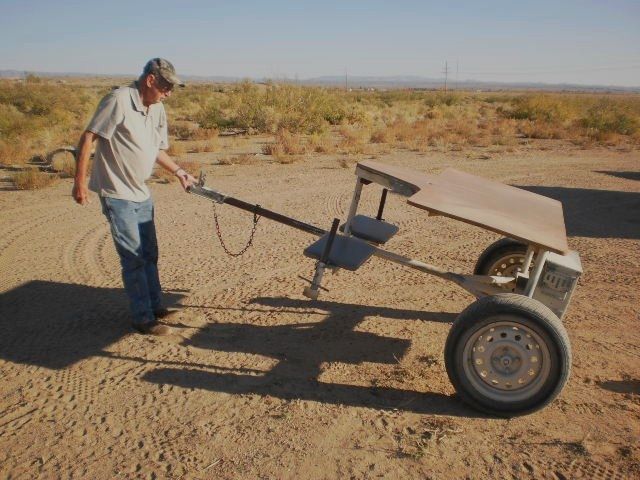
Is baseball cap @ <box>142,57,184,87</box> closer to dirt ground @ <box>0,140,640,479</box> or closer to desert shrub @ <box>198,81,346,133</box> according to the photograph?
dirt ground @ <box>0,140,640,479</box>

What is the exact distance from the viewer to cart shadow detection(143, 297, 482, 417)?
3.67m

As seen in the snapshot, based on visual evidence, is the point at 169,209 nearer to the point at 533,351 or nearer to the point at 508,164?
the point at 533,351

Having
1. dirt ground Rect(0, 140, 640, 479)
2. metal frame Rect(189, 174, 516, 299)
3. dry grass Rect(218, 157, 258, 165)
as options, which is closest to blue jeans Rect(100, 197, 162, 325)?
dirt ground Rect(0, 140, 640, 479)

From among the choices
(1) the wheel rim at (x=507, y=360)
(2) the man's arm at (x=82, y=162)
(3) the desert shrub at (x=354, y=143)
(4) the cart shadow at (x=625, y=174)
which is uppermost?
(2) the man's arm at (x=82, y=162)

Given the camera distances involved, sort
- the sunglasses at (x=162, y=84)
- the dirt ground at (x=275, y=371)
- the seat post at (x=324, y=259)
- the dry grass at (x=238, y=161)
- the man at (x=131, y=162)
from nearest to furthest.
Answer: the dirt ground at (x=275, y=371) → the seat post at (x=324, y=259) → the man at (x=131, y=162) → the sunglasses at (x=162, y=84) → the dry grass at (x=238, y=161)

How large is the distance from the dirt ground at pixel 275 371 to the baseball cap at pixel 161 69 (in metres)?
2.31

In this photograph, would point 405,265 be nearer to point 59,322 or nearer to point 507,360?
point 507,360

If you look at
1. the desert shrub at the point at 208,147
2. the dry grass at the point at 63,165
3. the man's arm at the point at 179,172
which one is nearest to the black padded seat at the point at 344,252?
the man's arm at the point at 179,172

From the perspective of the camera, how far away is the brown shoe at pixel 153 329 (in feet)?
14.6

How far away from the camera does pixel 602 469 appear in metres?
3.00

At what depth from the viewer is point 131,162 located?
3996 mm

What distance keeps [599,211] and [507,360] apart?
24.9 feet

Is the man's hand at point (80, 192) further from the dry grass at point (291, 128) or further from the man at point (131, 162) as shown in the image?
the dry grass at point (291, 128)

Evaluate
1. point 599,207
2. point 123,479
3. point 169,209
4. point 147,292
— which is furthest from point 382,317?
point 599,207
